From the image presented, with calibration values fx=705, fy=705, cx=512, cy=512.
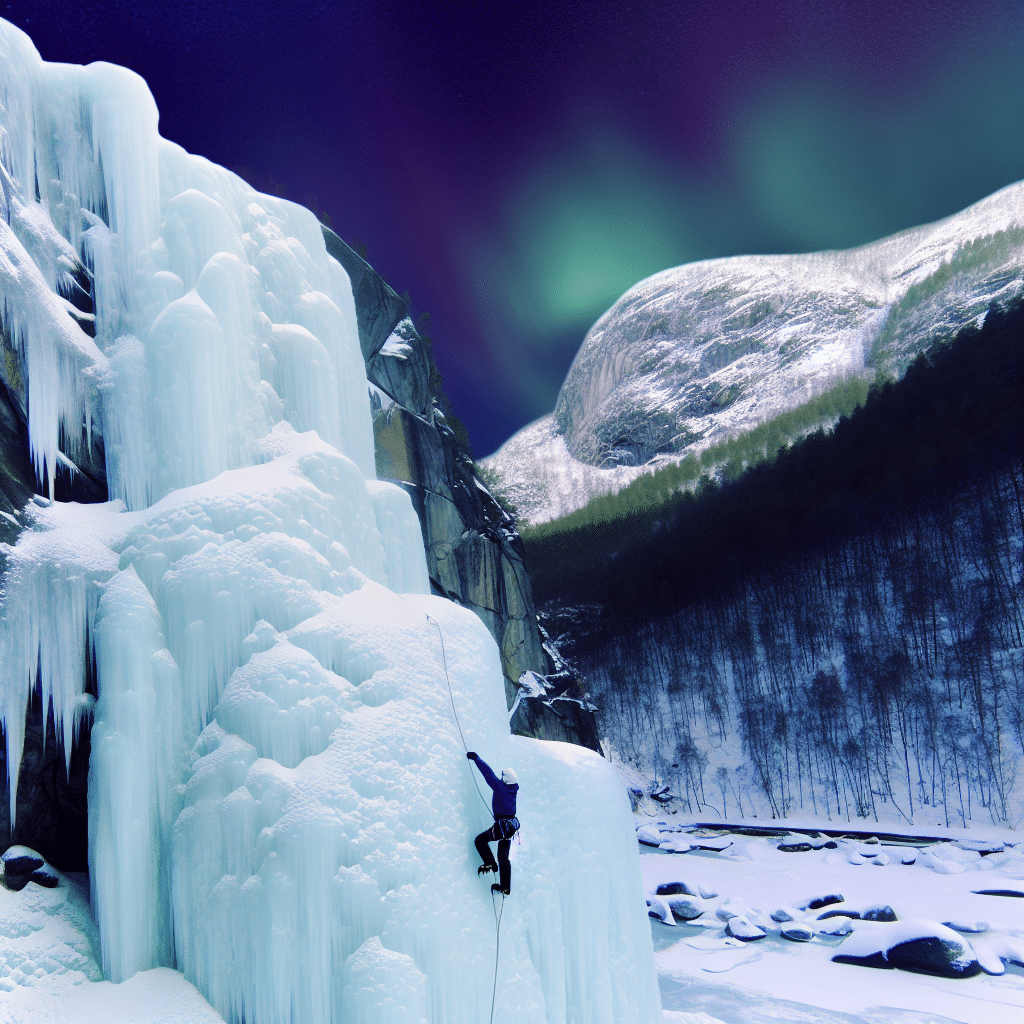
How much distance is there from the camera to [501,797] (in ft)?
17.2

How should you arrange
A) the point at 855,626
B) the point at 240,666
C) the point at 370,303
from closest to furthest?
the point at 240,666
the point at 370,303
the point at 855,626

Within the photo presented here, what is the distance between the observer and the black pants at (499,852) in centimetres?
522

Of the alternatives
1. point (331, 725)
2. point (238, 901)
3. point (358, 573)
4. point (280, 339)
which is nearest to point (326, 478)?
point (358, 573)

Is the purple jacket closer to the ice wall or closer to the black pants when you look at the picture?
the black pants

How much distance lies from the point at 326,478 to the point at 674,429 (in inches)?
2741

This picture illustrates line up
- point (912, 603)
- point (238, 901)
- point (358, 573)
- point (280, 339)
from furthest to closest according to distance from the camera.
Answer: point (912, 603) → point (280, 339) → point (358, 573) → point (238, 901)

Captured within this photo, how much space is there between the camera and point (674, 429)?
73.4 metres

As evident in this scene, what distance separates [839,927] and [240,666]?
1292cm

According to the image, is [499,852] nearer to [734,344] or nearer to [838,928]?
[838,928]

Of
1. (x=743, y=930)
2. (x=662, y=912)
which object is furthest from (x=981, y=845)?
(x=662, y=912)

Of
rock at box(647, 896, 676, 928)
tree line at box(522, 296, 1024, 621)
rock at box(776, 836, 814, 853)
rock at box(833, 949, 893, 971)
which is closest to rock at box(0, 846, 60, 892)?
rock at box(833, 949, 893, 971)

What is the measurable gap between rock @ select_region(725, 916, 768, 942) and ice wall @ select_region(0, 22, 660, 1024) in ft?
26.3

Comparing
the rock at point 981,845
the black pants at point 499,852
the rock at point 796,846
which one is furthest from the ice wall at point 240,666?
the rock at point 981,845

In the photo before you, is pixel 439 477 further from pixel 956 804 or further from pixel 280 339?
pixel 956 804
